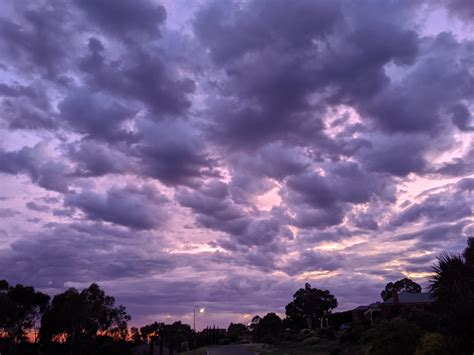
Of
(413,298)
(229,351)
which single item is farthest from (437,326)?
(413,298)

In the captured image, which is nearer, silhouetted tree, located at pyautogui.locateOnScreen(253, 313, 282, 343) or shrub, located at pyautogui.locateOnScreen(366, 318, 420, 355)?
shrub, located at pyautogui.locateOnScreen(366, 318, 420, 355)

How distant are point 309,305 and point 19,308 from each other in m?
86.3

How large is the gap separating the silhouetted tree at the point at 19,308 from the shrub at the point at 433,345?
5588 cm

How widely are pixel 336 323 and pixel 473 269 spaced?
3055 inches

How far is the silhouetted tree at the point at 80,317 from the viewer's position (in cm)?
6706

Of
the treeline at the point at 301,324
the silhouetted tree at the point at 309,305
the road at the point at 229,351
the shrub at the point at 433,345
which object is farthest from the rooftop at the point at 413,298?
the silhouetted tree at the point at 309,305

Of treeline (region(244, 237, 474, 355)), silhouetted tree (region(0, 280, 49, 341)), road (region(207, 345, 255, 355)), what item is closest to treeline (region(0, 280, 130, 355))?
silhouetted tree (region(0, 280, 49, 341))

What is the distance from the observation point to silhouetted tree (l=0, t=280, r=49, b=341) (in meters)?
61.0

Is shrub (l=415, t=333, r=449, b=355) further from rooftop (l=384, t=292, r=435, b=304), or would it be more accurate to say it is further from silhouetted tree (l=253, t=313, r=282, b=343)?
silhouetted tree (l=253, t=313, r=282, b=343)

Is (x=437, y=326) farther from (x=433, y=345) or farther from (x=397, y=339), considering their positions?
(x=433, y=345)

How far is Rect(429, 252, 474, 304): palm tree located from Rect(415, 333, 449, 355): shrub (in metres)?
6.66

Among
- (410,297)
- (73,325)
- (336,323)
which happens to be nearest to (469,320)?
(410,297)

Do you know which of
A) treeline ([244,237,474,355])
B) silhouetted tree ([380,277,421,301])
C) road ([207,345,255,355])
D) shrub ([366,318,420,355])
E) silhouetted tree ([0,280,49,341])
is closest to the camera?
treeline ([244,237,474,355])

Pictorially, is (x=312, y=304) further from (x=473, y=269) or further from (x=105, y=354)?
(x=473, y=269)
